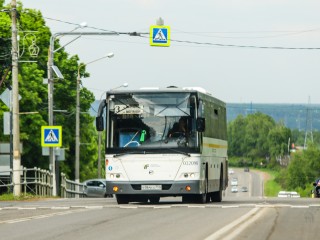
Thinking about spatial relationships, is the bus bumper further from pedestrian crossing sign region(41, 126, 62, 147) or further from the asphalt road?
pedestrian crossing sign region(41, 126, 62, 147)

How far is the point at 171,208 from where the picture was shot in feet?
97.5

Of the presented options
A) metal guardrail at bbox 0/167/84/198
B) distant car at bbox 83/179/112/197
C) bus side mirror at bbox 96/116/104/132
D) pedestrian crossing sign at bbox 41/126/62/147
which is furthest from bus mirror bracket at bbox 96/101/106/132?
distant car at bbox 83/179/112/197

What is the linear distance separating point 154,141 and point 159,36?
1193cm

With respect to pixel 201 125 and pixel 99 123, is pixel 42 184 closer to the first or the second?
pixel 99 123

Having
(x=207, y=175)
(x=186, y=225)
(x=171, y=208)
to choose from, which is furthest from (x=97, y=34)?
(x=186, y=225)

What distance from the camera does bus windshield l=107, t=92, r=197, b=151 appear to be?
32.6 meters

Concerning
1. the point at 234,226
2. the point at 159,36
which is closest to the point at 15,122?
the point at 159,36

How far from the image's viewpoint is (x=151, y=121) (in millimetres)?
32594

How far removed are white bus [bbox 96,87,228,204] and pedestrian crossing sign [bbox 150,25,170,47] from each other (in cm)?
1083

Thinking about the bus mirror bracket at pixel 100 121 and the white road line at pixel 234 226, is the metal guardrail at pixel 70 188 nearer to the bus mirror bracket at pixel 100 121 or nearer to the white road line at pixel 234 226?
the bus mirror bracket at pixel 100 121

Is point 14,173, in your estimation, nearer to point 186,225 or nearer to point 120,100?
point 120,100

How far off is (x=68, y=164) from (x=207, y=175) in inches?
1962

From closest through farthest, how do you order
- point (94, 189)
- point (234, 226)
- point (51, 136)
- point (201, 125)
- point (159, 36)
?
point (234, 226) → point (201, 125) → point (159, 36) → point (51, 136) → point (94, 189)

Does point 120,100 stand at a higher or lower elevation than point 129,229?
higher
